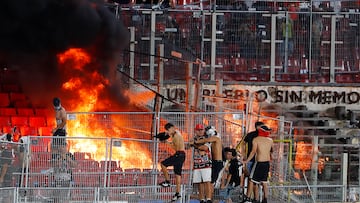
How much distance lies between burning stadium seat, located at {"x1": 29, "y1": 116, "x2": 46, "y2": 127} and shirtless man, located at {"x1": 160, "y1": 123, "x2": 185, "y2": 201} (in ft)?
23.7

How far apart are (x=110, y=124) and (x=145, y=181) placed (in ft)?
7.02

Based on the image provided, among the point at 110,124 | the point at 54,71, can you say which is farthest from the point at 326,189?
the point at 54,71

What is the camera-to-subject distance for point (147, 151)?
2348 centimetres

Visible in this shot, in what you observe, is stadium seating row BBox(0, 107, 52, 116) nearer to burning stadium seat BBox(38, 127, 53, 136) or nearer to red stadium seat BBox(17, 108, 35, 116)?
red stadium seat BBox(17, 108, 35, 116)

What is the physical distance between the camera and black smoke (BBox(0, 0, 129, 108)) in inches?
1147

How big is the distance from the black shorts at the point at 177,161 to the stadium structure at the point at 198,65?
11.6ft

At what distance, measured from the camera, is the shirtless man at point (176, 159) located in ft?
73.5

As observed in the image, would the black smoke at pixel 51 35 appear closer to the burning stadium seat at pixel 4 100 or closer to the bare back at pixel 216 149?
the burning stadium seat at pixel 4 100

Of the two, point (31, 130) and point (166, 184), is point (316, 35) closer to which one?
point (31, 130)

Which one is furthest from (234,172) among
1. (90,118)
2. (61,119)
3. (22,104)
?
(22,104)

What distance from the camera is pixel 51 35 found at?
3000cm

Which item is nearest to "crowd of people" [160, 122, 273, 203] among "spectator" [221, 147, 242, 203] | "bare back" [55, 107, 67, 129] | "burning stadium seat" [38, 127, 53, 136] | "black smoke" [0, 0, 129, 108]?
"spectator" [221, 147, 242, 203]

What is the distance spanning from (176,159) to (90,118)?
318cm

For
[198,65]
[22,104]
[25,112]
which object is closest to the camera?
[198,65]
